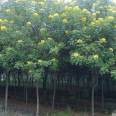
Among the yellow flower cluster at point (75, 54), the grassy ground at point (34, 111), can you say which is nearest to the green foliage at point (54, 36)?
the yellow flower cluster at point (75, 54)

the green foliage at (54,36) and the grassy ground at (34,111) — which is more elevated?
the green foliage at (54,36)

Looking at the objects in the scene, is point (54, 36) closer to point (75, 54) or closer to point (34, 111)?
point (75, 54)

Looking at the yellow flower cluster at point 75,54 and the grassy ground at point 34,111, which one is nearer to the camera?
the yellow flower cluster at point 75,54

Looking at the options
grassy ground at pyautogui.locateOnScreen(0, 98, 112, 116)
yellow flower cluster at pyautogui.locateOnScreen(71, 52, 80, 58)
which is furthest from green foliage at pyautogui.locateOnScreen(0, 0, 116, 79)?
grassy ground at pyautogui.locateOnScreen(0, 98, 112, 116)

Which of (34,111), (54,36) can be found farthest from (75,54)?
(34,111)

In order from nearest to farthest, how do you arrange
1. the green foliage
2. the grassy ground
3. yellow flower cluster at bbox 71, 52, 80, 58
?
yellow flower cluster at bbox 71, 52, 80, 58 → the green foliage → the grassy ground

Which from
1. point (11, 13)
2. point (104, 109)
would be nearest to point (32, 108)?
point (104, 109)

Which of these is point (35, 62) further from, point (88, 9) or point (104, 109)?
point (104, 109)

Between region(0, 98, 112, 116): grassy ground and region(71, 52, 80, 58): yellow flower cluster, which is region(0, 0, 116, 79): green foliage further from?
region(0, 98, 112, 116): grassy ground

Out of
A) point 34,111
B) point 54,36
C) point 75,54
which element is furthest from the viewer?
point 34,111

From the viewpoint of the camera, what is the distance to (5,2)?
17.6m

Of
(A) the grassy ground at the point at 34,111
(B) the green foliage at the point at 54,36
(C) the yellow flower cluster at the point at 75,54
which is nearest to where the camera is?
(C) the yellow flower cluster at the point at 75,54

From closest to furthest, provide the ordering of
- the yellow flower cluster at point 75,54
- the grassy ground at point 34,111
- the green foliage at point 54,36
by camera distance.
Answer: the yellow flower cluster at point 75,54
the green foliage at point 54,36
the grassy ground at point 34,111

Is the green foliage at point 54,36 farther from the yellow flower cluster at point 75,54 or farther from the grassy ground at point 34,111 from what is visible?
the grassy ground at point 34,111
